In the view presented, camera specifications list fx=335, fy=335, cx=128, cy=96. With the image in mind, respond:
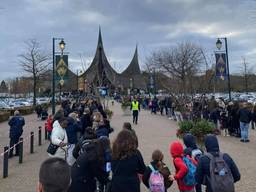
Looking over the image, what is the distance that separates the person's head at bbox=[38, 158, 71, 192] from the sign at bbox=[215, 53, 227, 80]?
20542 mm

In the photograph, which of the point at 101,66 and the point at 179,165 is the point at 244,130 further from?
the point at 101,66

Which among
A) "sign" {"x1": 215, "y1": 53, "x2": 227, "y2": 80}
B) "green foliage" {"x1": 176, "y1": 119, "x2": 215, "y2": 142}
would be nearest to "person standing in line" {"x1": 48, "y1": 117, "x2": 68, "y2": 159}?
"green foliage" {"x1": 176, "y1": 119, "x2": 215, "y2": 142}

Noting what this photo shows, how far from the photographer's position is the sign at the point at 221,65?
22.4 metres

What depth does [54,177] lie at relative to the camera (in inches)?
104

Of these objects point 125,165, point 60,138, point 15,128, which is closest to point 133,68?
point 15,128

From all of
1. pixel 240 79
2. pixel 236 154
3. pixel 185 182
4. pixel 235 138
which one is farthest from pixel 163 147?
pixel 240 79

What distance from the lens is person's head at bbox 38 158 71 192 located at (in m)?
2.64

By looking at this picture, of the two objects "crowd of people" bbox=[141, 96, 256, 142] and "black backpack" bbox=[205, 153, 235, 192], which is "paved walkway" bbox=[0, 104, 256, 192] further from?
"black backpack" bbox=[205, 153, 235, 192]

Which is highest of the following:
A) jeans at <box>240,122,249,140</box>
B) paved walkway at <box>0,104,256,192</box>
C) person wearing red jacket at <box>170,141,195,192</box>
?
person wearing red jacket at <box>170,141,195,192</box>

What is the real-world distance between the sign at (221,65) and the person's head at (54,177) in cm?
2054

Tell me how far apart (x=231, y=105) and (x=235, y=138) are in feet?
5.18

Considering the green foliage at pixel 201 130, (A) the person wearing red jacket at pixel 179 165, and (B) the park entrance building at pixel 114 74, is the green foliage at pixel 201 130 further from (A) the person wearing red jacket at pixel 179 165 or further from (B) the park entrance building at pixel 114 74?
(B) the park entrance building at pixel 114 74

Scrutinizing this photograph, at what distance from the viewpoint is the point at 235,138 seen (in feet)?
49.9

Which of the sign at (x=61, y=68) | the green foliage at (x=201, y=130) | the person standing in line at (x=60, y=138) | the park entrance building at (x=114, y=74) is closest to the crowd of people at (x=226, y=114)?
the green foliage at (x=201, y=130)
